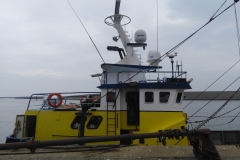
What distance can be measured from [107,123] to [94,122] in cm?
69

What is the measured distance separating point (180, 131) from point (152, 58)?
6.80 m

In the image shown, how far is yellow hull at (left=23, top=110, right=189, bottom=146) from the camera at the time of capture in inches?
388

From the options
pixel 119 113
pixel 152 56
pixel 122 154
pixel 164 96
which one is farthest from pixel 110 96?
pixel 122 154

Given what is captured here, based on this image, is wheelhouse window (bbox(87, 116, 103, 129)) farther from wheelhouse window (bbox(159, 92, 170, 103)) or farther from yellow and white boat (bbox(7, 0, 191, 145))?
wheelhouse window (bbox(159, 92, 170, 103))

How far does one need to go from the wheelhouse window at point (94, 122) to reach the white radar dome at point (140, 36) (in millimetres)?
4636

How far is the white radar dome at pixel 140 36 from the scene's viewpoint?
12.3m

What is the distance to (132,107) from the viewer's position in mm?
10594

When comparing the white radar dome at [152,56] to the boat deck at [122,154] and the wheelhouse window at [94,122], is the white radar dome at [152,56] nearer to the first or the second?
the wheelhouse window at [94,122]

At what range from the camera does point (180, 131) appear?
5461 millimetres

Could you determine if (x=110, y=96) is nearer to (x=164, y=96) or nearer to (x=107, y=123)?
(x=107, y=123)

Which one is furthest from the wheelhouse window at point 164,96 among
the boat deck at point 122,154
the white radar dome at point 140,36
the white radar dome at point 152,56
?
the boat deck at point 122,154

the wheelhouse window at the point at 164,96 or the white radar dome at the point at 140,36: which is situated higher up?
the white radar dome at the point at 140,36

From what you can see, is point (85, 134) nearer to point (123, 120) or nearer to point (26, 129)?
point (123, 120)

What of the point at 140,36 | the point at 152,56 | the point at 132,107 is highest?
the point at 140,36
